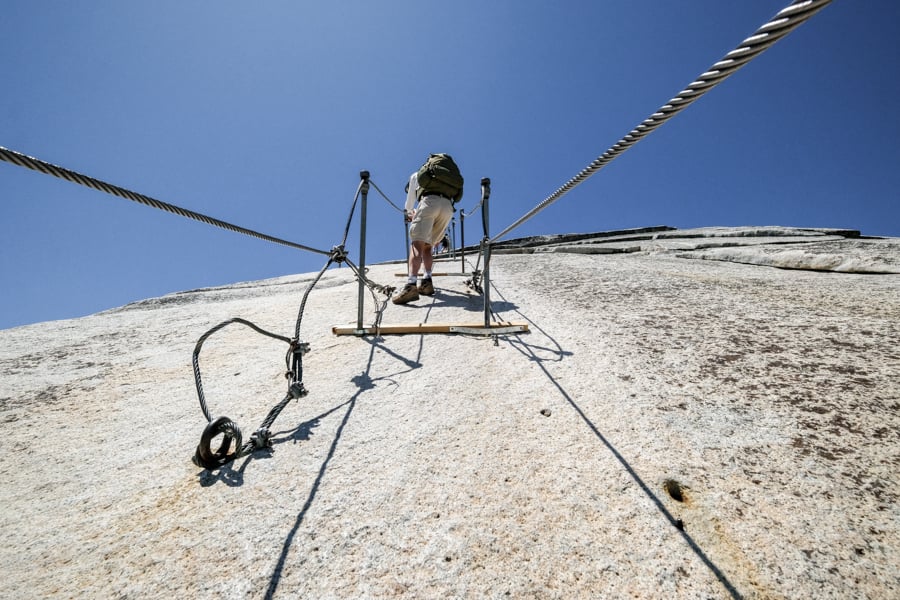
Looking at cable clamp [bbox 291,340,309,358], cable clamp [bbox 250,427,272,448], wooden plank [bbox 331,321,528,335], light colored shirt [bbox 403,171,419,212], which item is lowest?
cable clamp [bbox 250,427,272,448]

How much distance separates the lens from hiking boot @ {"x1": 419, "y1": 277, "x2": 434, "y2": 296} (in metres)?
5.25

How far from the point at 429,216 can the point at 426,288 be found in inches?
43.2

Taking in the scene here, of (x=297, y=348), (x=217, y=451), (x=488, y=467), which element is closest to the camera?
(x=488, y=467)

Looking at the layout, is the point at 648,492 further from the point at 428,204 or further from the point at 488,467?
the point at 428,204

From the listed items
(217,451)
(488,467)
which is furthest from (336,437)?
(488,467)

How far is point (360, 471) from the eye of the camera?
1.71 m

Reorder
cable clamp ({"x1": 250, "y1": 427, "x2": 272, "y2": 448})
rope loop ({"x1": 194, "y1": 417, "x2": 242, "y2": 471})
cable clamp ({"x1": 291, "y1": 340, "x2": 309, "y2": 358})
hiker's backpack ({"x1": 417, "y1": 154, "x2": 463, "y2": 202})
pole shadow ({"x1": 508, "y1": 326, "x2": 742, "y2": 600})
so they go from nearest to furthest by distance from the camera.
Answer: pole shadow ({"x1": 508, "y1": 326, "x2": 742, "y2": 600}) < rope loop ({"x1": 194, "y1": 417, "x2": 242, "y2": 471}) < cable clamp ({"x1": 250, "y1": 427, "x2": 272, "y2": 448}) < cable clamp ({"x1": 291, "y1": 340, "x2": 309, "y2": 358}) < hiker's backpack ({"x1": 417, "y1": 154, "x2": 463, "y2": 202})

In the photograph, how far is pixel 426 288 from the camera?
207 inches

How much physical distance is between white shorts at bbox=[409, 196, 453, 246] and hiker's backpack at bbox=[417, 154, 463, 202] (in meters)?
0.11

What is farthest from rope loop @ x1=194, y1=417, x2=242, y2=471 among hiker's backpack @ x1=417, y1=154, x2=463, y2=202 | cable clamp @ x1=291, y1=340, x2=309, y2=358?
hiker's backpack @ x1=417, y1=154, x2=463, y2=202

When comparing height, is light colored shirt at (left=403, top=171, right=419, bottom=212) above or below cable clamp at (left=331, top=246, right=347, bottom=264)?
above

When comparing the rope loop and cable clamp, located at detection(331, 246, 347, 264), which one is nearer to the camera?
the rope loop

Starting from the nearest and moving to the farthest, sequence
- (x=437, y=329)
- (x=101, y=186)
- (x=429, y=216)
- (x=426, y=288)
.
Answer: (x=101, y=186) → (x=437, y=329) → (x=429, y=216) → (x=426, y=288)

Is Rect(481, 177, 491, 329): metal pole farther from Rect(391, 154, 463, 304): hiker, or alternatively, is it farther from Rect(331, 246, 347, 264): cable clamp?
Rect(331, 246, 347, 264): cable clamp
